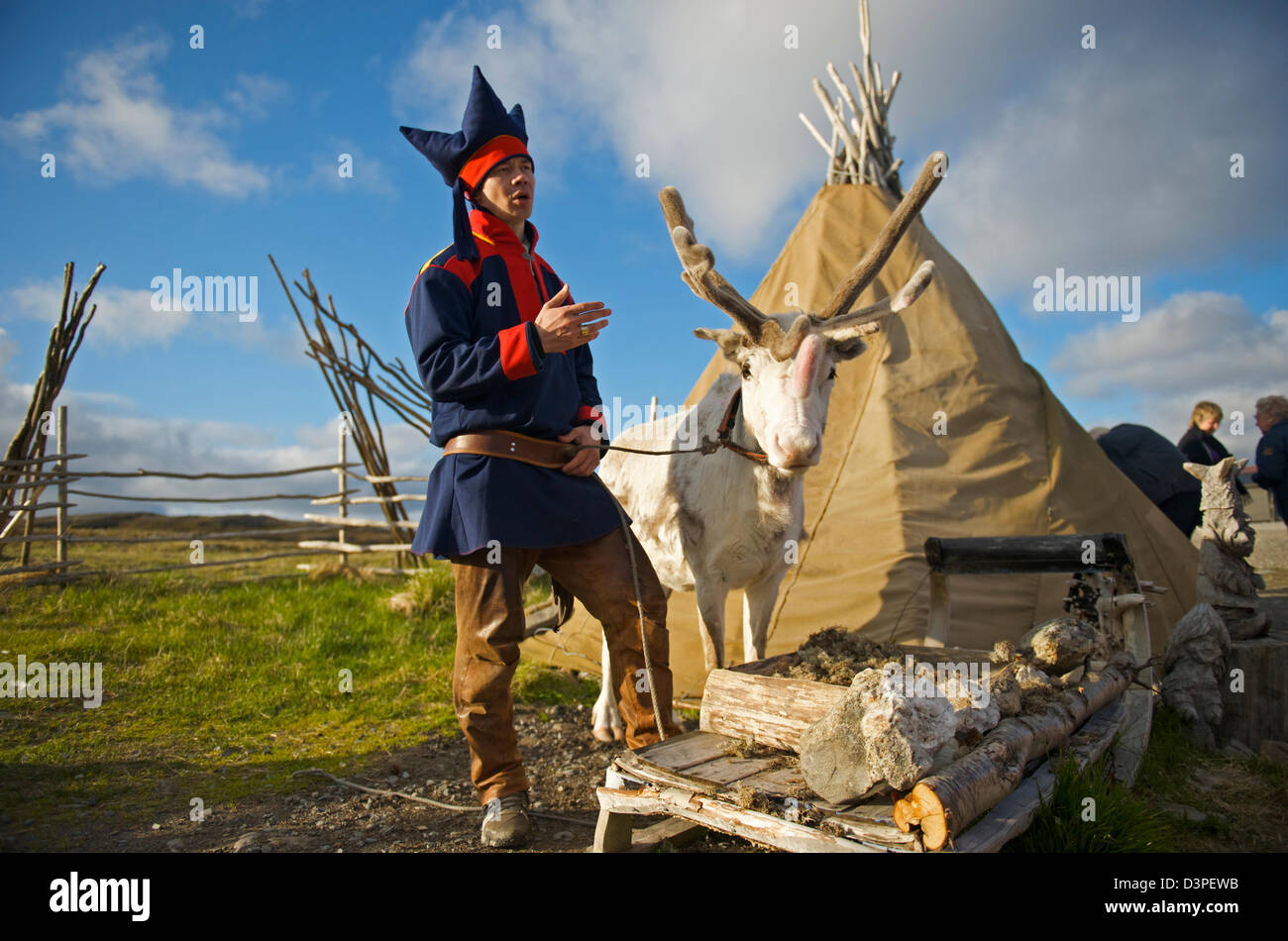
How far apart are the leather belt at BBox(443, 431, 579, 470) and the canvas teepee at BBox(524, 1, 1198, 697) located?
2453 millimetres

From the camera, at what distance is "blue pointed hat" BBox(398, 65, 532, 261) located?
8.83 feet

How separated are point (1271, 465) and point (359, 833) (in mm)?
7309

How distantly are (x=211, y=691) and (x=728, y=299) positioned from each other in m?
3.95

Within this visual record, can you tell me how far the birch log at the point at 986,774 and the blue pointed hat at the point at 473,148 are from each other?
226 centimetres

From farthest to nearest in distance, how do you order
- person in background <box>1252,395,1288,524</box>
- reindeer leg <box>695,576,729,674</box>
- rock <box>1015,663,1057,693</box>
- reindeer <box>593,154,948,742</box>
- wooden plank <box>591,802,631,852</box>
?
person in background <box>1252,395,1288,524</box> < reindeer leg <box>695,576,729,674</box> < reindeer <box>593,154,948,742</box> < rock <box>1015,663,1057,693</box> < wooden plank <box>591,802,631,852</box>

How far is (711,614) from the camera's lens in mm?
3439

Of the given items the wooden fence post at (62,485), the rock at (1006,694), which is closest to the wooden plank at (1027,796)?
the rock at (1006,694)

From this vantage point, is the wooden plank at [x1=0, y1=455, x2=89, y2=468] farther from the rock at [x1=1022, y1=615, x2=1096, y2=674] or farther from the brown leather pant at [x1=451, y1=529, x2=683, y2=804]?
the rock at [x1=1022, y1=615, x2=1096, y2=674]

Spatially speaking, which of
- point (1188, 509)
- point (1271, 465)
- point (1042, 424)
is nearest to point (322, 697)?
point (1042, 424)

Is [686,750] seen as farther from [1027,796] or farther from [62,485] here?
[62,485]

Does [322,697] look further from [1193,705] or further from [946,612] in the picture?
[1193,705]

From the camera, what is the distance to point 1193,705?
3791 mm

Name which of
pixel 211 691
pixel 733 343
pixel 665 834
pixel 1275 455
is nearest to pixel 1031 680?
pixel 665 834

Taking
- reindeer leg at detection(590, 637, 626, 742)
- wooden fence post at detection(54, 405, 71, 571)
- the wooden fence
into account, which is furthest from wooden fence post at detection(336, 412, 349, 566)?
reindeer leg at detection(590, 637, 626, 742)
